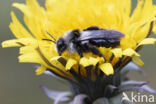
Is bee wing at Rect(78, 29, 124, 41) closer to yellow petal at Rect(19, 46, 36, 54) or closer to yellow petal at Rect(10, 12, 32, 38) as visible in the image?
yellow petal at Rect(19, 46, 36, 54)

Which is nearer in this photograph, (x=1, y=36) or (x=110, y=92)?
(x=110, y=92)

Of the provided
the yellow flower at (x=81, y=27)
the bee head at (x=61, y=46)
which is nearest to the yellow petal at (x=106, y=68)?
the yellow flower at (x=81, y=27)

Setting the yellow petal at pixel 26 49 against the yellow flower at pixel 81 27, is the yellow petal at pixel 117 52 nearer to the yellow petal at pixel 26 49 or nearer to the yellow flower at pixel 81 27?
the yellow flower at pixel 81 27

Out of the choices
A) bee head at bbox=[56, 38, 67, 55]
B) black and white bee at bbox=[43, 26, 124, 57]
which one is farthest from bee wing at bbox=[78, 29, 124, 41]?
bee head at bbox=[56, 38, 67, 55]

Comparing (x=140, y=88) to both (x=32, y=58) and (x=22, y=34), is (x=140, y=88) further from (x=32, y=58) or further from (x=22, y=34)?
(x=22, y=34)

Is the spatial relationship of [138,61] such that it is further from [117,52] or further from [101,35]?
[101,35]

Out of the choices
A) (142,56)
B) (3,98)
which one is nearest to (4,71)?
(3,98)
